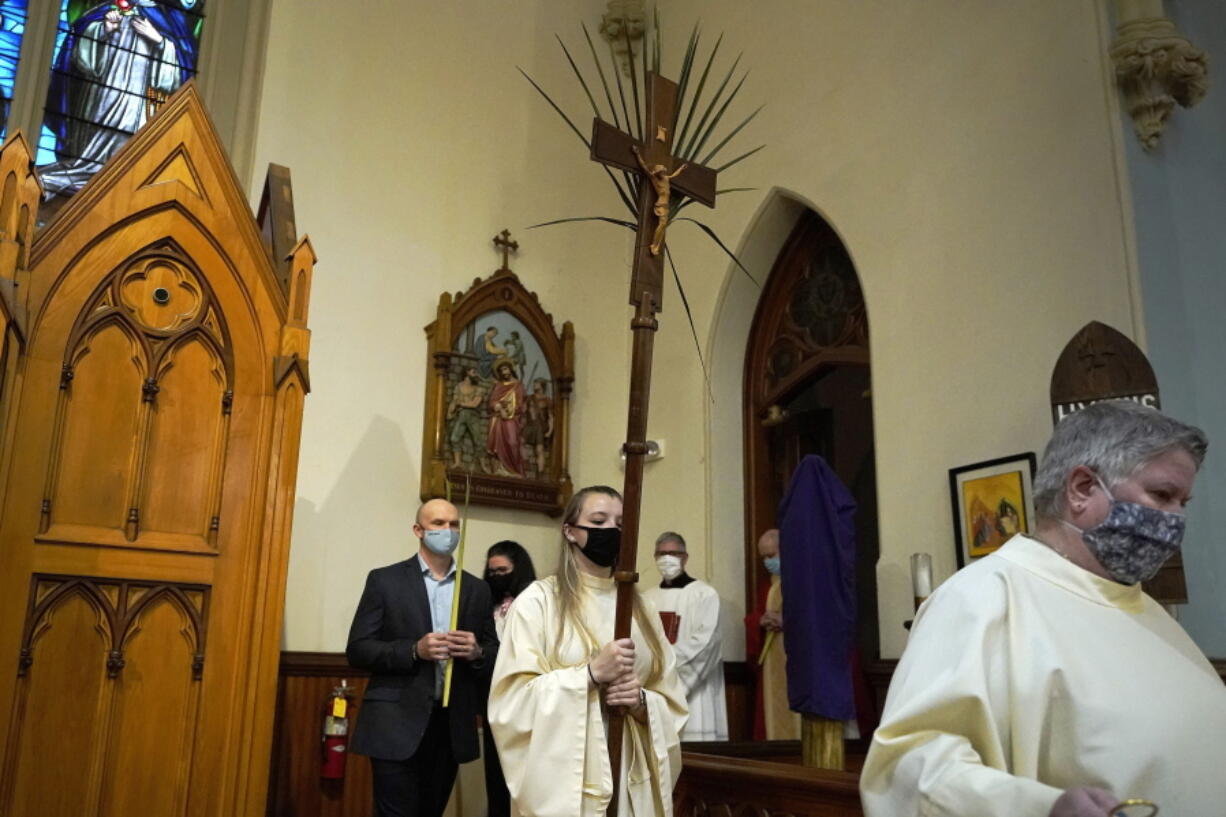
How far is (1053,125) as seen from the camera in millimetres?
5176

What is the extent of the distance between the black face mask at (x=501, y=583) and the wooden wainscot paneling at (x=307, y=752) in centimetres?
91

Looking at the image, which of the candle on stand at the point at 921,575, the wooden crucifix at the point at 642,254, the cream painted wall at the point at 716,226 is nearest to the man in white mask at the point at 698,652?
the cream painted wall at the point at 716,226

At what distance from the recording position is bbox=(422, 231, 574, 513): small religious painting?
698cm

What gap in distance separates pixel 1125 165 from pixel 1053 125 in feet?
1.55

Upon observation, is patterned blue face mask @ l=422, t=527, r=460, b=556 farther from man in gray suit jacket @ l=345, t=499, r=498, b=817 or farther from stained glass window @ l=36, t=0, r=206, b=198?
stained glass window @ l=36, t=0, r=206, b=198

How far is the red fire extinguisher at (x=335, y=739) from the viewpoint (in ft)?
19.2

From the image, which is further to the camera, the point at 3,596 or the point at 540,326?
the point at 540,326

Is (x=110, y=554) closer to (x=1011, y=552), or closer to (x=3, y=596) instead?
(x=3, y=596)

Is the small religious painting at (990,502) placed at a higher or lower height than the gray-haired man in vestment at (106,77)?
lower

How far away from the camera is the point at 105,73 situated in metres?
6.89

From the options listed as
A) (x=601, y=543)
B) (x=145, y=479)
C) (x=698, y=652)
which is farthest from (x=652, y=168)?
(x=698, y=652)

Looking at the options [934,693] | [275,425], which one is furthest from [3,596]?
[934,693]

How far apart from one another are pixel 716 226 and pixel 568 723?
5.08 meters

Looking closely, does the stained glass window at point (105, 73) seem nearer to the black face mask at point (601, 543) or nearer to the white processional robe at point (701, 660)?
the white processional robe at point (701, 660)
